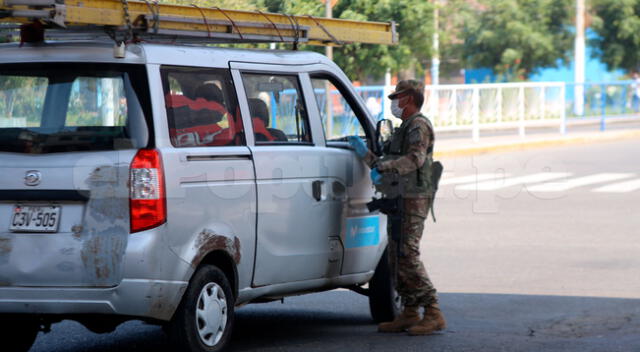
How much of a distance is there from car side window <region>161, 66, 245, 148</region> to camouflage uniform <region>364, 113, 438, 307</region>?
4.17ft

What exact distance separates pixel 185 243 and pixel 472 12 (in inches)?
2138

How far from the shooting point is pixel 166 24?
6.07 m

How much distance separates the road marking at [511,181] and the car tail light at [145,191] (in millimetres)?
14733

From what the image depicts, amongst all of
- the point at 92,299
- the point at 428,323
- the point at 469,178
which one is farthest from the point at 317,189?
the point at 469,178

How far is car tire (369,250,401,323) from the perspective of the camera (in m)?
7.99

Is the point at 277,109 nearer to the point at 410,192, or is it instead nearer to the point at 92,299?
the point at 410,192

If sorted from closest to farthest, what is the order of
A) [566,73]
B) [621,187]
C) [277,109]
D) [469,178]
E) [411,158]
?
1. [277,109]
2. [411,158]
3. [621,187]
4. [469,178]
5. [566,73]

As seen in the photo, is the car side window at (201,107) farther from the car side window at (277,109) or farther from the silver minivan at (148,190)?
the car side window at (277,109)

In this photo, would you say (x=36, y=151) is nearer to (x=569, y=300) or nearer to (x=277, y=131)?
Result: (x=277, y=131)

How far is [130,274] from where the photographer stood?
5.64m

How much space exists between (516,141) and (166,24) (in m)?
25.2

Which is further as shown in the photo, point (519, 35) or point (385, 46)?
point (519, 35)

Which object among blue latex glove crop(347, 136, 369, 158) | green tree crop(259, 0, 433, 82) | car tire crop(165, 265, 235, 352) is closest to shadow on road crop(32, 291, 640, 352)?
car tire crop(165, 265, 235, 352)

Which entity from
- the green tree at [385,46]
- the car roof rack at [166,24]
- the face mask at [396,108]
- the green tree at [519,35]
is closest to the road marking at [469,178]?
the green tree at [385,46]
